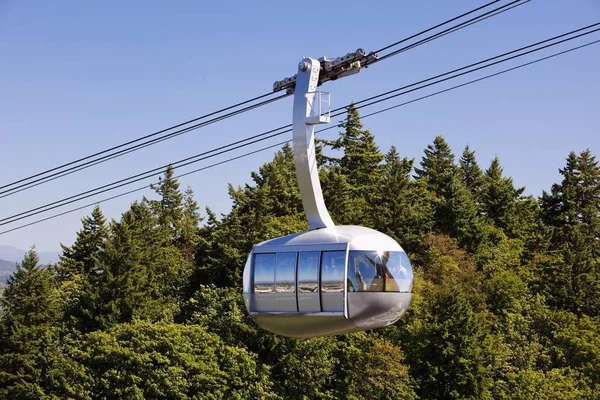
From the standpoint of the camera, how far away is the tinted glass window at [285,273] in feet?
58.9

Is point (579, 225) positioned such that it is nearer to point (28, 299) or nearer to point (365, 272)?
point (28, 299)

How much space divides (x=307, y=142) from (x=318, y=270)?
2.84 meters

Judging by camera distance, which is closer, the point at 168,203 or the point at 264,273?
the point at 264,273

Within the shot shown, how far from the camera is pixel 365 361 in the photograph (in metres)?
51.2

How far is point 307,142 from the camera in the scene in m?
18.5

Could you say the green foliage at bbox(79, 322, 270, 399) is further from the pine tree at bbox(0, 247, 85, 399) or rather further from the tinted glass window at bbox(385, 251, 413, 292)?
the tinted glass window at bbox(385, 251, 413, 292)

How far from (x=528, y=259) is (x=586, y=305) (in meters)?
6.69

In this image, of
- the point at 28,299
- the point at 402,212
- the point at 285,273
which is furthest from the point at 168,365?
the point at 285,273

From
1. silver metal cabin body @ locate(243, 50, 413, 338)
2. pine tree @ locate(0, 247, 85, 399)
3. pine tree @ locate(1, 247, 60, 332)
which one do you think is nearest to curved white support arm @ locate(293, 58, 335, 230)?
silver metal cabin body @ locate(243, 50, 413, 338)

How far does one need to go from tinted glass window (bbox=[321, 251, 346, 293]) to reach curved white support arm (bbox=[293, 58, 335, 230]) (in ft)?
4.29

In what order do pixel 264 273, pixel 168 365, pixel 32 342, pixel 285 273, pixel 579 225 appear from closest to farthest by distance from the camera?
1. pixel 285 273
2. pixel 264 273
3. pixel 168 365
4. pixel 32 342
5. pixel 579 225

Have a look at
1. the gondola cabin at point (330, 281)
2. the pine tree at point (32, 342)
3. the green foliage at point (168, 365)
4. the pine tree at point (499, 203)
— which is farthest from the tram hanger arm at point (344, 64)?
the pine tree at point (499, 203)

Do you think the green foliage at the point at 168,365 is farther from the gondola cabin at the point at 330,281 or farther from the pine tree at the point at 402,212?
the gondola cabin at the point at 330,281

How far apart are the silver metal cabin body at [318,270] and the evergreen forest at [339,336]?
96.9 ft
